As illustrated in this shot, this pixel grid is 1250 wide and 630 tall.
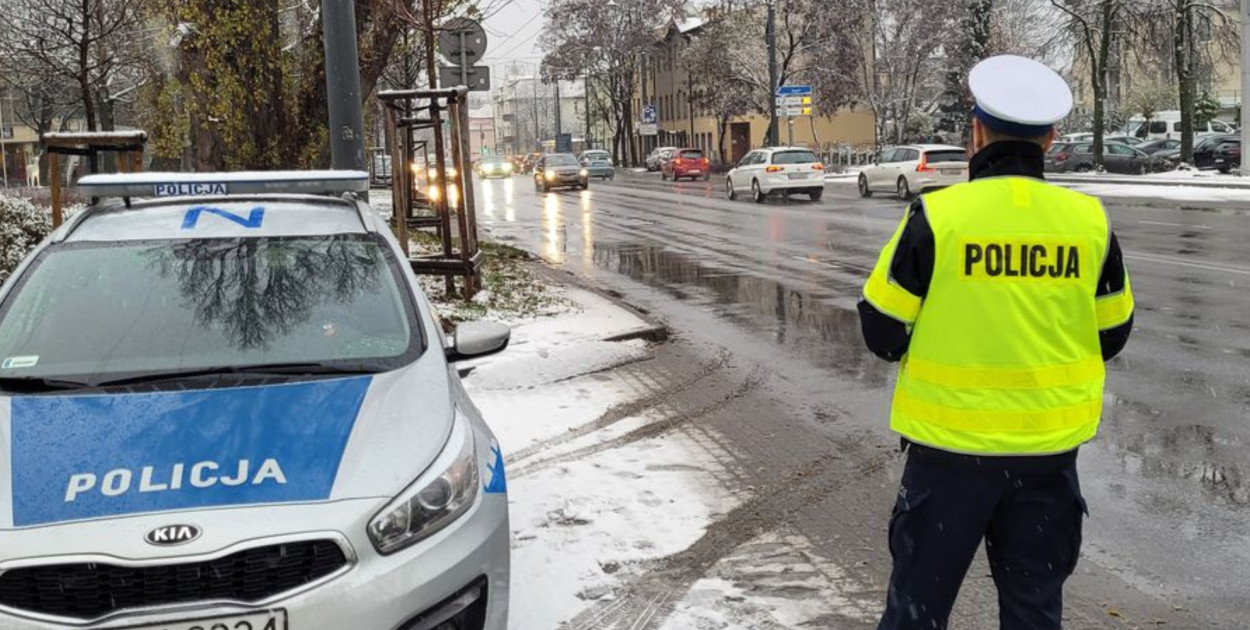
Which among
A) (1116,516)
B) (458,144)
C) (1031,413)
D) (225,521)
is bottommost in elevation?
(1116,516)

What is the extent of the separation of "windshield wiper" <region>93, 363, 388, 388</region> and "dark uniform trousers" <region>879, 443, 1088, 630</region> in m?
1.88

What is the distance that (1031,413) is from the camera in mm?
2875

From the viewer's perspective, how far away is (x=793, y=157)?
31469 millimetres

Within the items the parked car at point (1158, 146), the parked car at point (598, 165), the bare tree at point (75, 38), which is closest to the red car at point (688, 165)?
the parked car at point (598, 165)

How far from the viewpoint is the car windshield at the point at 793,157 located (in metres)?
31.4

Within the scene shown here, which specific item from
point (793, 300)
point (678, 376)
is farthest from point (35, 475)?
point (793, 300)

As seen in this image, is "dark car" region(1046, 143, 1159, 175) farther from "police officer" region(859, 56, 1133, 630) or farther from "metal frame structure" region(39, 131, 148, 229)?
"police officer" region(859, 56, 1133, 630)

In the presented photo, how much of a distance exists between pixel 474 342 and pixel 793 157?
27.8 metres

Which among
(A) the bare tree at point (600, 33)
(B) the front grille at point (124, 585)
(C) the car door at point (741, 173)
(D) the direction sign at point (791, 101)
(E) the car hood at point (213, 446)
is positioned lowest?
(B) the front grille at point (124, 585)

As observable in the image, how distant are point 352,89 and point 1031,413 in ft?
23.2

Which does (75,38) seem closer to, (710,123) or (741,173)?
(741,173)

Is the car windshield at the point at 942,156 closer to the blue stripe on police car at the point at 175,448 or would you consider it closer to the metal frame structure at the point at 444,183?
the metal frame structure at the point at 444,183

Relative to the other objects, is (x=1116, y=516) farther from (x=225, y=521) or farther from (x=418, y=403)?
(x=225, y=521)

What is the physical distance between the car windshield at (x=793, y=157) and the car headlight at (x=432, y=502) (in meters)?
28.6
